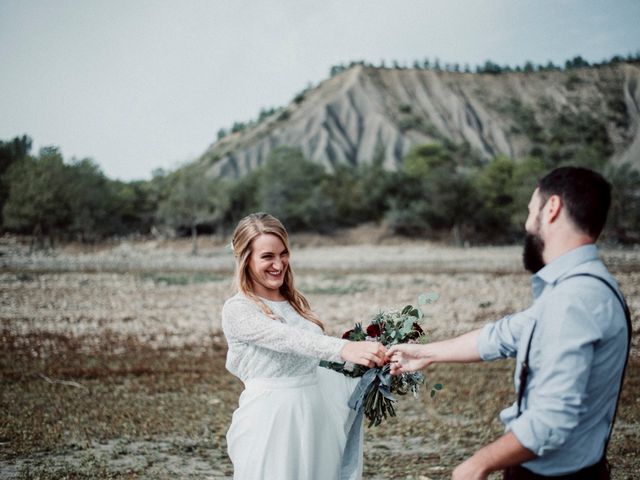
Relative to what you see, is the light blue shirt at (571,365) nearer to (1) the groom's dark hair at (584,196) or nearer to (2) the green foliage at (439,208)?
(1) the groom's dark hair at (584,196)

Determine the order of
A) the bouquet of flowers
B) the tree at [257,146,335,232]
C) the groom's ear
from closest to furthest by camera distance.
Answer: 1. the groom's ear
2. the bouquet of flowers
3. the tree at [257,146,335,232]

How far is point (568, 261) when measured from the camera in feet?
7.41

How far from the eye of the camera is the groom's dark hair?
2.27 m

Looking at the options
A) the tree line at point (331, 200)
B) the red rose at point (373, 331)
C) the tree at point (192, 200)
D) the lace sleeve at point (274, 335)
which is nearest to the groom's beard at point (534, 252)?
the lace sleeve at point (274, 335)

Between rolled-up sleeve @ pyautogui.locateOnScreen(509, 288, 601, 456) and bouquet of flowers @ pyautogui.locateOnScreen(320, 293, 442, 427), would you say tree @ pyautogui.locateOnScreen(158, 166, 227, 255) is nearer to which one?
bouquet of flowers @ pyautogui.locateOnScreen(320, 293, 442, 427)

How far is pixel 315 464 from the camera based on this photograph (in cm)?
348

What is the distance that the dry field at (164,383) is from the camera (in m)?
6.32

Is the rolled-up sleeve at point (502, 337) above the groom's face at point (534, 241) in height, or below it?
below

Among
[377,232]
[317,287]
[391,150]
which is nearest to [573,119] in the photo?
[391,150]

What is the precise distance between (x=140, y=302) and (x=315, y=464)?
1665 centimetres

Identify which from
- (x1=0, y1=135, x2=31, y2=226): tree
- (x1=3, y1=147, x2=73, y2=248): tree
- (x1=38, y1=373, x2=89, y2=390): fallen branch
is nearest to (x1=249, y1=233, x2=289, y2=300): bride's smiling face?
(x1=38, y1=373, x2=89, y2=390): fallen branch

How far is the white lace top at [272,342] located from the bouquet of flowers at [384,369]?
30cm

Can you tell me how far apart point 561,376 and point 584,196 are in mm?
706

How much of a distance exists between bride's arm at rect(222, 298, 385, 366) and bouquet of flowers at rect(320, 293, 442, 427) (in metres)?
0.30
